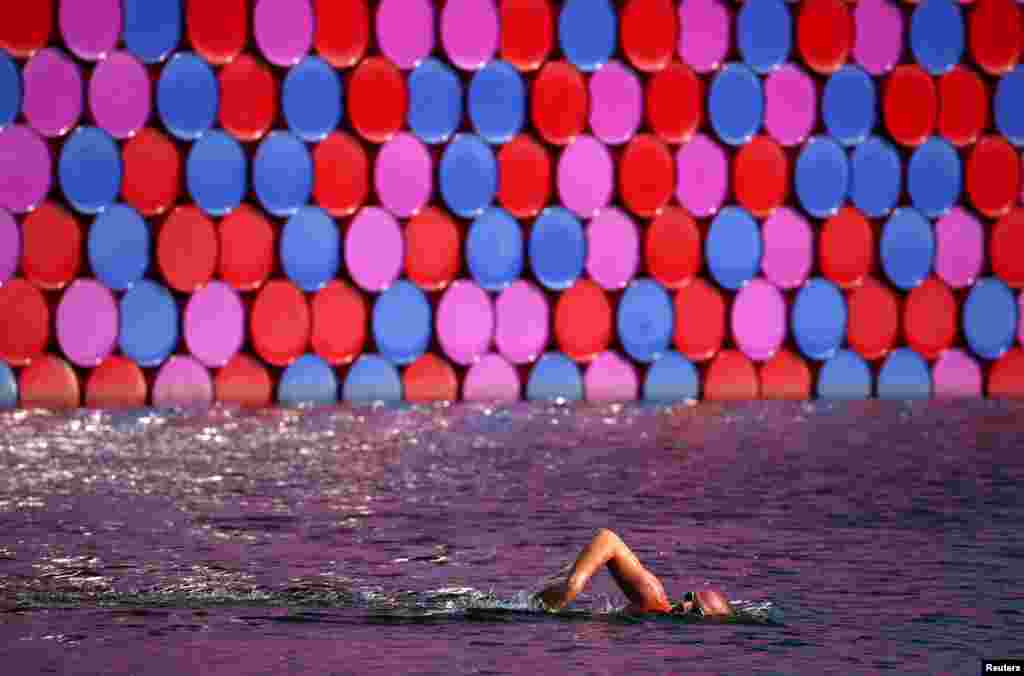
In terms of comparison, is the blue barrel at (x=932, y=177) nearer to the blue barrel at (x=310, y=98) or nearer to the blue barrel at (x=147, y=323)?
the blue barrel at (x=310, y=98)

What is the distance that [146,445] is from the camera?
7000 mm

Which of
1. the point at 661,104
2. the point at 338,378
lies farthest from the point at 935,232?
the point at 338,378

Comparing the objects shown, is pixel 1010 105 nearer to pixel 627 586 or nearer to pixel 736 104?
pixel 736 104

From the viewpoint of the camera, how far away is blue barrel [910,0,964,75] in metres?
9.27

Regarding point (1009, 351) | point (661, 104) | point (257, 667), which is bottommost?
point (257, 667)

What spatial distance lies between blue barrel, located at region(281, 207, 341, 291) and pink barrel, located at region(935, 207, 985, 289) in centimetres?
319

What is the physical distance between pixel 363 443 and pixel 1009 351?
3992 mm

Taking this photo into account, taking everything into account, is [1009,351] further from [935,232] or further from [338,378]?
[338,378]

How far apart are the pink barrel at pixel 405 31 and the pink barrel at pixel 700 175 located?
1435 millimetres

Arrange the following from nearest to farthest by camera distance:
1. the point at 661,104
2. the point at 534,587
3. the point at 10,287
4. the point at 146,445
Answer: the point at 534,587
the point at 146,445
the point at 10,287
the point at 661,104

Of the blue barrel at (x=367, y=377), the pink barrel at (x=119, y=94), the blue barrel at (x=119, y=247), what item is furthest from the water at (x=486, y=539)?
the pink barrel at (x=119, y=94)

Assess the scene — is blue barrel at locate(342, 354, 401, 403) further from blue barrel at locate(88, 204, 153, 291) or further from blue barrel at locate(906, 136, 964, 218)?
blue barrel at locate(906, 136, 964, 218)

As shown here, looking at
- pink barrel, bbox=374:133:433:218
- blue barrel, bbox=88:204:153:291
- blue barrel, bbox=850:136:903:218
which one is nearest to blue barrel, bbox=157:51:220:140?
blue barrel, bbox=88:204:153:291

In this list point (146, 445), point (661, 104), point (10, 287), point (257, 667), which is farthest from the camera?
point (661, 104)
